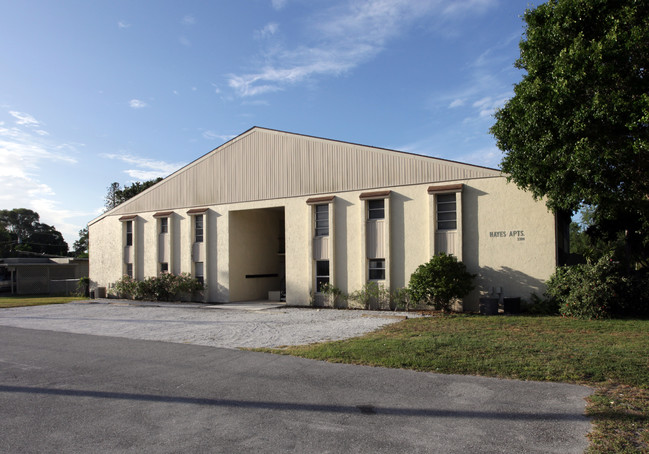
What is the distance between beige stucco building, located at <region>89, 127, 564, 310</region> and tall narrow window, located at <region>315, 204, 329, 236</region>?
5 centimetres

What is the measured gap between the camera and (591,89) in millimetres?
12289

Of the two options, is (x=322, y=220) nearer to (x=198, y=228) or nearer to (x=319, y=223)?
(x=319, y=223)

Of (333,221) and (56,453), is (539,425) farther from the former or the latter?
(333,221)

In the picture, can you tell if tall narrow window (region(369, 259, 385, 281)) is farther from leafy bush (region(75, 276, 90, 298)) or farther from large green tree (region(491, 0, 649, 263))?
leafy bush (region(75, 276, 90, 298))

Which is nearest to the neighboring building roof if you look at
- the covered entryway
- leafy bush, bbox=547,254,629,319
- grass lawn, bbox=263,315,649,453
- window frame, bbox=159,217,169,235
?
window frame, bbox=159,217,169,235

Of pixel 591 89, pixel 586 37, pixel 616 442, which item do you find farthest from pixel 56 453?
pixel 586 37

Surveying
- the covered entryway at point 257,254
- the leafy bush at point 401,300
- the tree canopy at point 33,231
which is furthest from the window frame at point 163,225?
the tree canopy at point 33,231

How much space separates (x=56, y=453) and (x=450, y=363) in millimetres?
6228

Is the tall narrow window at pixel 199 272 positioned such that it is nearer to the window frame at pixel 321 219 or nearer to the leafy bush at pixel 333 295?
the window frame at pixel 321 219

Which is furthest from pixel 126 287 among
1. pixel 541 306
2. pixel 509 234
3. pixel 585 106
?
pixel 585 106

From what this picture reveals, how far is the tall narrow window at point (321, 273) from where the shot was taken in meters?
21.2

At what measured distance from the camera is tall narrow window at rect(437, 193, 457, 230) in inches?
723

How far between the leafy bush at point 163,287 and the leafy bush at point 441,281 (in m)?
12.3

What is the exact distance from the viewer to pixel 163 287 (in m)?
25.6
